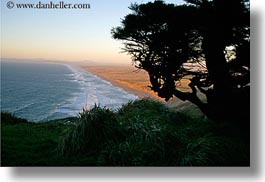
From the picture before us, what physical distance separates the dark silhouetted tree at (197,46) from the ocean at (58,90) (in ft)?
2.38

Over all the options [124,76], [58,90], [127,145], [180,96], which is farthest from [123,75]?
[127,145]

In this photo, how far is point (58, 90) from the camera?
258 inches

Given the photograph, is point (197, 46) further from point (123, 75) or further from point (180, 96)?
point (123, 75)

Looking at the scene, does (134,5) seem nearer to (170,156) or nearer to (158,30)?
(158,30)

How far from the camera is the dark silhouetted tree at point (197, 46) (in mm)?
5656

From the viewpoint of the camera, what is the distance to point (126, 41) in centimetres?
603

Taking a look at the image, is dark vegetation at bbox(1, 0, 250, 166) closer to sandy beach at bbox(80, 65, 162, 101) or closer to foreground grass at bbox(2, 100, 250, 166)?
foreground grass at bbox(2, 100, 250, 166)

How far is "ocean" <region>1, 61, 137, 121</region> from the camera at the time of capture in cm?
609

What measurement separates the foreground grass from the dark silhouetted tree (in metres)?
0.43

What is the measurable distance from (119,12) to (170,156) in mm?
1826

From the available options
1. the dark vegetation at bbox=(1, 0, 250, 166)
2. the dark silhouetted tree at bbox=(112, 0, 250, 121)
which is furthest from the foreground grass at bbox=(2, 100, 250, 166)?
the dark silhouetted tree at bbox=(112, 0, 250, 121)

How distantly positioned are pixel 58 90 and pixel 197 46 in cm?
199

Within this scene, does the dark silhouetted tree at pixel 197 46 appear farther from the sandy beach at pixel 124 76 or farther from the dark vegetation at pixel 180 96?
the sandy beach at pixel 124 76

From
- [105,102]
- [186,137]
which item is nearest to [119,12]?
[105,102]
